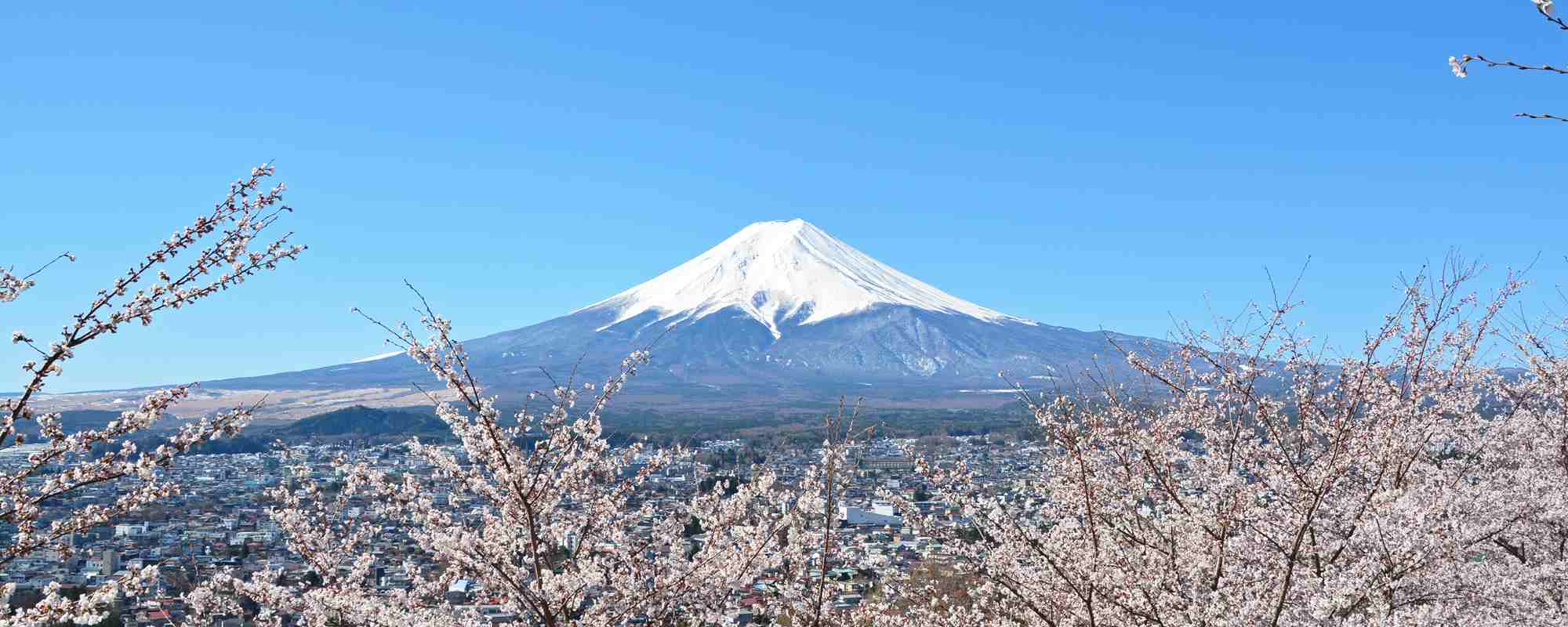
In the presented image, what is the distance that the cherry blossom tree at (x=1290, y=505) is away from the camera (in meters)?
5.16

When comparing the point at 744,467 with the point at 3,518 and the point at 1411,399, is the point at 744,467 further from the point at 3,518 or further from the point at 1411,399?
the point at 3,518

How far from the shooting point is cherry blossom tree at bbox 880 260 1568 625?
5.16m

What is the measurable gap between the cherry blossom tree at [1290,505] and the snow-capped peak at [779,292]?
152 meters

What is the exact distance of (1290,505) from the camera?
560cm

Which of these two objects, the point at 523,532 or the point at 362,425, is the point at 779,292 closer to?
the point at 362,425

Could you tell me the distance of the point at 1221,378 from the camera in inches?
308

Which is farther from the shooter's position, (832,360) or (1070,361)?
(832,360)

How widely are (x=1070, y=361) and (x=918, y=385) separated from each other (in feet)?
72.8

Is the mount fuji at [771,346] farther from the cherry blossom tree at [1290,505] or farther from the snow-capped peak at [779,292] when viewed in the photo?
the cherry blossom tree at [1290,505]

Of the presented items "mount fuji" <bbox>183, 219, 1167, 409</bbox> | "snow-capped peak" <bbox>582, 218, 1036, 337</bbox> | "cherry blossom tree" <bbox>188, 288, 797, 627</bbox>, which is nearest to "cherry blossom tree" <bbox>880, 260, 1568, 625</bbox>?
"cherry blossom tree" <bbox>188, 288, 797, 627</bbox>

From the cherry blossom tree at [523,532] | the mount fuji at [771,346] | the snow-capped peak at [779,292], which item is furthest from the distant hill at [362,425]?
the snow-capped peak at [779,292]

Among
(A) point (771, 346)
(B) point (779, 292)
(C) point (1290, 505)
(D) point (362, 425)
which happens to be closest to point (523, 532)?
(C) point (1290, 505)

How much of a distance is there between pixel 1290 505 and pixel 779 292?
17652 cm

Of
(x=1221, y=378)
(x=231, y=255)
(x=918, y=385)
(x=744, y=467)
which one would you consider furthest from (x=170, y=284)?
(x=918, y=385)
